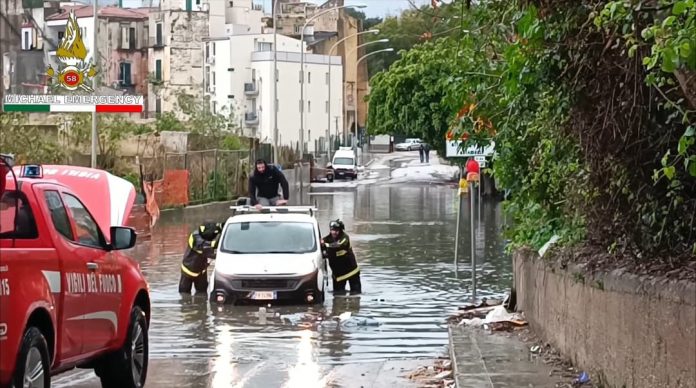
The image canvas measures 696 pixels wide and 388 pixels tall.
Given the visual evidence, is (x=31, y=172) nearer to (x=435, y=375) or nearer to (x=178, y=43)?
(x=435, y=375)

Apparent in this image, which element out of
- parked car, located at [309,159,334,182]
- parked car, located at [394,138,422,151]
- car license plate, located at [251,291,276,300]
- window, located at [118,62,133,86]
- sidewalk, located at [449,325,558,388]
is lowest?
parked car, located at [309,159,334,182]

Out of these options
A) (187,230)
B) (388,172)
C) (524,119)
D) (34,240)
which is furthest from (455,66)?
(388,172)

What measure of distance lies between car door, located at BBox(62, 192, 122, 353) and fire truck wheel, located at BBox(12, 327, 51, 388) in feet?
3.70

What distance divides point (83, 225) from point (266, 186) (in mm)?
14446

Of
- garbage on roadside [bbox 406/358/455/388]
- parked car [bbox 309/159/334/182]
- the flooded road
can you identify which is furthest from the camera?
parked car [bbox 309/159/334/182]

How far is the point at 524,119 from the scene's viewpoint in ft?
46.0

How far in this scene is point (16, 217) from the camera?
8883 millimetres

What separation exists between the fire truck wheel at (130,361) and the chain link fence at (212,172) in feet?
114

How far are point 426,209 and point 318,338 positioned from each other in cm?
3110

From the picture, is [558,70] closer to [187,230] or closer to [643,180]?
[643,180]

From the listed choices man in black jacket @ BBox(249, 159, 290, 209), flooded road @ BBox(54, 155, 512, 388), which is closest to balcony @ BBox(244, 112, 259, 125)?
flooded road @ BBox(54, 155, 512, 388)

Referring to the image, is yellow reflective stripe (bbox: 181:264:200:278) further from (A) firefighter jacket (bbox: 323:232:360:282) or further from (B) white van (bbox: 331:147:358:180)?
(B) white van (bbox: 331:147:358:180)

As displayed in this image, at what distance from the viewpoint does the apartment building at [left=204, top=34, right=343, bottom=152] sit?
100375 millimetres

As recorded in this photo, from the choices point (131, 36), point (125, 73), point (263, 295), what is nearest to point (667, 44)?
point (263, 295)
